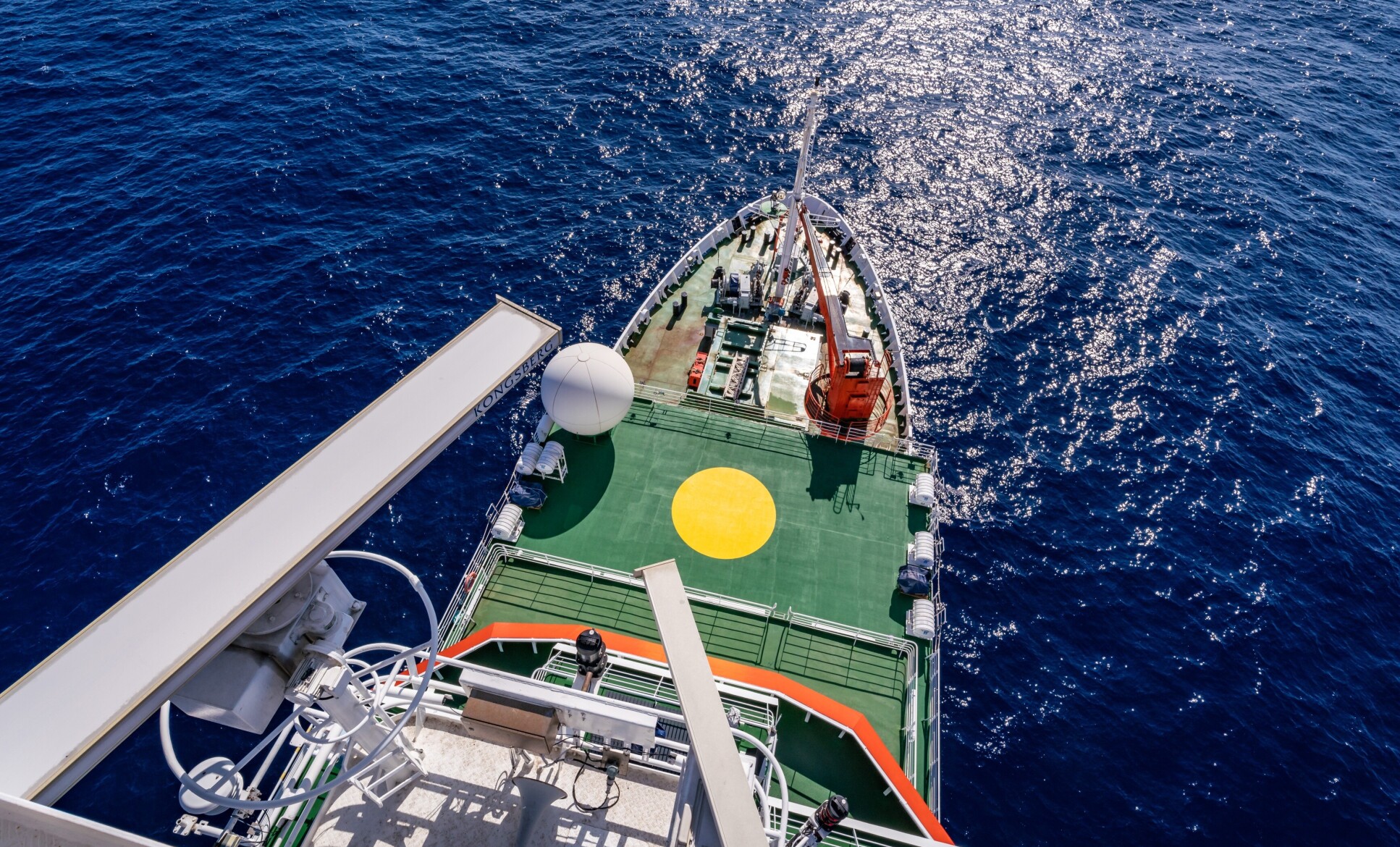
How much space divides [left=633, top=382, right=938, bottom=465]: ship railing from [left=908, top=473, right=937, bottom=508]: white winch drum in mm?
1920

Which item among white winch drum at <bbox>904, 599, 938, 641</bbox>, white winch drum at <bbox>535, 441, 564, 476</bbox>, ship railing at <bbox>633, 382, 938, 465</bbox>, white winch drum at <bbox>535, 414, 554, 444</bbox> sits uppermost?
ship railing at <bbox>633, 382, 938, 465</bbox>

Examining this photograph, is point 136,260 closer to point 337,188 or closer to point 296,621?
point 337,188

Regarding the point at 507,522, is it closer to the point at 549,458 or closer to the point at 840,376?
the point at 549,458

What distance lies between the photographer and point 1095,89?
85.5m

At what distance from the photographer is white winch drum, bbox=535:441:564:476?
4053 centimetres

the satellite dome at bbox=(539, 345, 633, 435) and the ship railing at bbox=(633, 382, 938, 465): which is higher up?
the ship railing at bbox=(633, 382, 938, 465)

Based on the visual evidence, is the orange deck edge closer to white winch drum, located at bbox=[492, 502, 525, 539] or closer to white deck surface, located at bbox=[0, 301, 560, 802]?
white winch drum, located at bbox=[492, 502, 525, 539]

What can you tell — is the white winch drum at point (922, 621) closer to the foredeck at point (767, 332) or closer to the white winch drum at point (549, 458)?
the foredeck at point (767, 332)

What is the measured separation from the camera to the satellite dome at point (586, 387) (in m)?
39.5

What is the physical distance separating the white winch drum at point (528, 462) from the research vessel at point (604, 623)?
0.18m

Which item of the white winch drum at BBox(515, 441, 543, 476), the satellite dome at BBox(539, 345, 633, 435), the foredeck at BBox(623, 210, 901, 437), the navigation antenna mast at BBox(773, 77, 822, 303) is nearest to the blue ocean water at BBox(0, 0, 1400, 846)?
the foredeck at BBox(623, 210, 901, 437)

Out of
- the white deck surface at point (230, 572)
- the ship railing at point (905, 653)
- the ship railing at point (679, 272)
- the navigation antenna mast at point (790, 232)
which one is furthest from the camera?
the ship railing at point (679, 272)

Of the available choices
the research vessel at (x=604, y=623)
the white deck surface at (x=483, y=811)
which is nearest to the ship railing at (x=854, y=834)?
the research vessel at (x=604, y=623)

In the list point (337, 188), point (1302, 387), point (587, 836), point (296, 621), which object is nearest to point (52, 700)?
point (296, 621)
